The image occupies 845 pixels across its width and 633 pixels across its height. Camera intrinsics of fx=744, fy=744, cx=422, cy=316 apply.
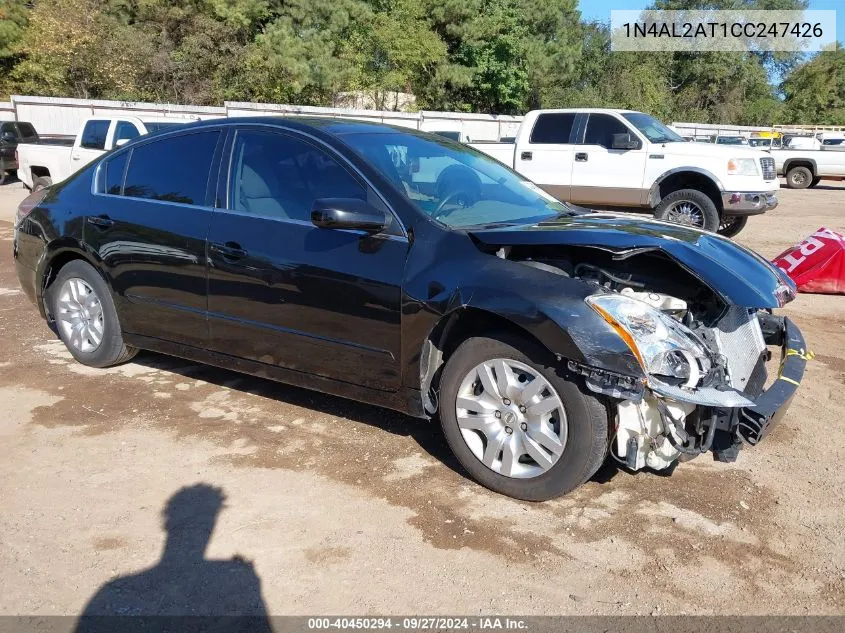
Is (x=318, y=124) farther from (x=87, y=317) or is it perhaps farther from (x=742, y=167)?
(x=742, y=167)

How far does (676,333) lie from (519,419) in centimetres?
80

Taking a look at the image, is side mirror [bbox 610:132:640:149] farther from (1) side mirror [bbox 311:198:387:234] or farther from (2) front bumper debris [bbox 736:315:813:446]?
(1) side mirror [bbox 311:198:387:234]

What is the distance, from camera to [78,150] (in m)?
15.0

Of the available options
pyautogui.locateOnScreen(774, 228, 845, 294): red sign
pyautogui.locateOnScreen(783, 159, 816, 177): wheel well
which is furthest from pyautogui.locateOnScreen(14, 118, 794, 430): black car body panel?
pyautogui.locateOnScreen(783, 159, 816, 177): wheel well

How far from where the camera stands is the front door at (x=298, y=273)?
3.78 meters

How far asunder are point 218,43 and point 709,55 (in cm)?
3851

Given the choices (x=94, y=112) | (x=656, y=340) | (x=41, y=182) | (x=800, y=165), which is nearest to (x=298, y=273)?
A: (x=656, y=340)

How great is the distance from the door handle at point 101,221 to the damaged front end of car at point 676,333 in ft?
8.84

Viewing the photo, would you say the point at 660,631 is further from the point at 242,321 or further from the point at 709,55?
the point at 709,55

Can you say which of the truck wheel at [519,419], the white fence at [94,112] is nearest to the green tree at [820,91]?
the white fence at [94,112]

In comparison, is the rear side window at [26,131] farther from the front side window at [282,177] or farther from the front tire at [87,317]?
A: the front side window at [282,177]

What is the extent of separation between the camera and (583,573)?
296 centimetres

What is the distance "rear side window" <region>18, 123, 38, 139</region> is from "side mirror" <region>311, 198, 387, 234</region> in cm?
2122

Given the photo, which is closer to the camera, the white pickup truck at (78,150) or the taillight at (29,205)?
the taillight at (29,205)
